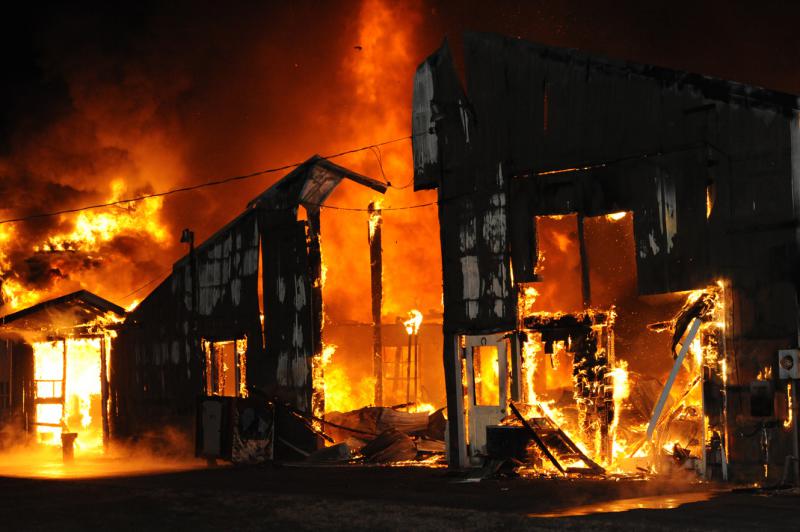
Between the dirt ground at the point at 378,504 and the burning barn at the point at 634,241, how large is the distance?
5.66 ft

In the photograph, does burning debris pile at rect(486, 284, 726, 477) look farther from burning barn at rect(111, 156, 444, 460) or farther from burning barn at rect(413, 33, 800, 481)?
burning barn at rect(111, 156, 444, 460)

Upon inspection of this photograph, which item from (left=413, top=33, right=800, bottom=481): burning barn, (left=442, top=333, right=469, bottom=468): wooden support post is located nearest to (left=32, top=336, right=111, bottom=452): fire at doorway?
(left=442, top=333, right=469, bottom=468): wooden support post

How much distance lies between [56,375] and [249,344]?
8.89 m

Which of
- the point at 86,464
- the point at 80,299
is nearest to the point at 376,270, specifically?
the point at 80,299

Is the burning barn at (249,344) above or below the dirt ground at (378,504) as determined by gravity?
above

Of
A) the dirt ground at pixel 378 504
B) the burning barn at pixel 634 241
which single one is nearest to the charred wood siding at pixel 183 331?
the burning barn at pixel 634 241

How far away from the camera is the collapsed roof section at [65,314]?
2753 centimetres

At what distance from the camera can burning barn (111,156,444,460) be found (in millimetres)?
23938

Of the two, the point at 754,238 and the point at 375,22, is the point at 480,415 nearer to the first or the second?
the point at 754,238

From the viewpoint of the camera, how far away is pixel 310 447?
23.8 m

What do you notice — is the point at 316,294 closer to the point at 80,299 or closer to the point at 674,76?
the point at 80,299

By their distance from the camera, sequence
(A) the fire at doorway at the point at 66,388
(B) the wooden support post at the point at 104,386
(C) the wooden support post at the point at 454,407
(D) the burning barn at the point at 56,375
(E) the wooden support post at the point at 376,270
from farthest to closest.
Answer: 1. (E) the wooden support post at the point at 376,270
2. (A) the fire at doorway at the point at 66,388
3. (D) the burning barn at the point at 56,375
4. (B) the wooden support post at the point at 104,386
5. (C) the wooden support post at the point at 454,407

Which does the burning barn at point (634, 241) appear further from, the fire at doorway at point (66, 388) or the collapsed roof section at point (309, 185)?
the fire at doorway at point (66, 388)

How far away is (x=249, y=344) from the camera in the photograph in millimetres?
25234
